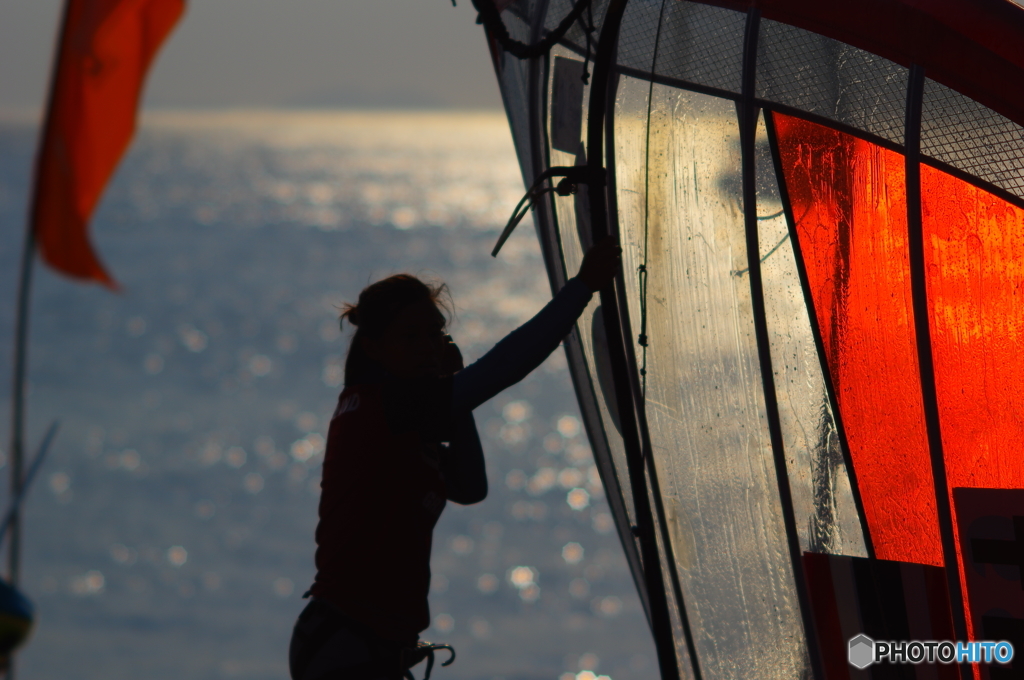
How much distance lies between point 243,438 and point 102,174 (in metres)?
15.7

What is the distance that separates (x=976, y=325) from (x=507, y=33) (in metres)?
1.44

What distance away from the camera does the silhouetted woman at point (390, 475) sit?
7.42ft

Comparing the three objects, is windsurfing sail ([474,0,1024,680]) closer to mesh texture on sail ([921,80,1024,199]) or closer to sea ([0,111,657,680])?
mesh texture on sail ([921,80,1024,199])

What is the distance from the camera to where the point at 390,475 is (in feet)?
7.52

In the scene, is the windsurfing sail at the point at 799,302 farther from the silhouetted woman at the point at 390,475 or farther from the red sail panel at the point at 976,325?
the silhouetted woman at the point at 390,475

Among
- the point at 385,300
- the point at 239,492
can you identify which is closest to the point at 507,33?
the point at 385,300

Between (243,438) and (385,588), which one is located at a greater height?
(243,438)

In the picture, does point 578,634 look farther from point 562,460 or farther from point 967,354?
point 967,354

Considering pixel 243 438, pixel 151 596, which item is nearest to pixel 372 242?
pixel 243 438

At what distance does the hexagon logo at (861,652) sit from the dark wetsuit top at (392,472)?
1.35 meters

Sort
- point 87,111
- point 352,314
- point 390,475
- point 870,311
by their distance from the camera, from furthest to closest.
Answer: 1. point 870,311
2. point 352,314
3. point 390,475
4. point 87,111

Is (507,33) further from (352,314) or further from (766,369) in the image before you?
(766,369)

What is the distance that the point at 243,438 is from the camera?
675 inches

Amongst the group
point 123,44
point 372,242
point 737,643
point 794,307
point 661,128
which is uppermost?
point 372,242
